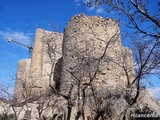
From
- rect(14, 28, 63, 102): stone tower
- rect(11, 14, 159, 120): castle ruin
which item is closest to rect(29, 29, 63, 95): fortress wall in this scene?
rect(14, 28, 63, 102): stone tower

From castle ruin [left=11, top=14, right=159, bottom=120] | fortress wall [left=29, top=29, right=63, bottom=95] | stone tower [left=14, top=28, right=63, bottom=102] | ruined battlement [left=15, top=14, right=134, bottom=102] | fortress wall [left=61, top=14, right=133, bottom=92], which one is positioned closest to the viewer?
castle ruin [left=11, top=14, right=159, bottom=120]

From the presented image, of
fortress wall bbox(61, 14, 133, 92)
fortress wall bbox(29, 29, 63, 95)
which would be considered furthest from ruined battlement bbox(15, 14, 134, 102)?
fortress wall bbox(29, 29, 63, 95)

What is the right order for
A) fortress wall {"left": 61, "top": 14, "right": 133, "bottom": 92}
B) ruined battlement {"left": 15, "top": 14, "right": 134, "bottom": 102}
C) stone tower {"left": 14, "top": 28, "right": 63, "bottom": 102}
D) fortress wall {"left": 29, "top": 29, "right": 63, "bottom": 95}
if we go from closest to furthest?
ruined battlement {"left": 15, "top": 14, "right": 134, "bottom": 102}
fortress wall {"left": 61, "top": 14, "right": 133, "bottom": 92}
stone tower {"left": 14, "top": 28, "right": 63, "bottom": 102}
fortress wall {"left": 29, "top": 29, "right": 63, "bottom": 95}

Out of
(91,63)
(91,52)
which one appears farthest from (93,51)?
(91,63)

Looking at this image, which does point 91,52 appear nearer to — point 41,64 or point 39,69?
point 41,64

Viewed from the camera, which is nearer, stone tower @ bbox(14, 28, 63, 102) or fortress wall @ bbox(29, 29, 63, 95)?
stone tower @ bbox(14, 28, 63, 102)

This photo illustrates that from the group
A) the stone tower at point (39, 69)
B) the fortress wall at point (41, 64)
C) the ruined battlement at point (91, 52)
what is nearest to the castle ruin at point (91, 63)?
the ruined battlement at point (91, 52)

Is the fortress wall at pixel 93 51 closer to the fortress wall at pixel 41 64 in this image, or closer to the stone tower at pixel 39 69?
the stone tower at pixel 39 69

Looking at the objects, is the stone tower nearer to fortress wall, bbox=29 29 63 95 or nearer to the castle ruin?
fortress wall, bbox=29 29 63 95

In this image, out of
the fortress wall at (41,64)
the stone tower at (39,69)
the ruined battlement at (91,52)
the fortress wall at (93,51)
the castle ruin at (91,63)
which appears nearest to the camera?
the castle ruin at (91,63)

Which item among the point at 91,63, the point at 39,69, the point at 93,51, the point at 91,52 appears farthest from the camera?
the point at 39,69

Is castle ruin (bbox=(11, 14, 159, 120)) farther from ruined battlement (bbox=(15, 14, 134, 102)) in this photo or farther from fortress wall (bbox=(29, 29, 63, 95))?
fortress wall (bbox=(29, 29, 63, 95))

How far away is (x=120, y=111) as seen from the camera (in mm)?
8633

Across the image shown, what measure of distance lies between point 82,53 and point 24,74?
10892mm
